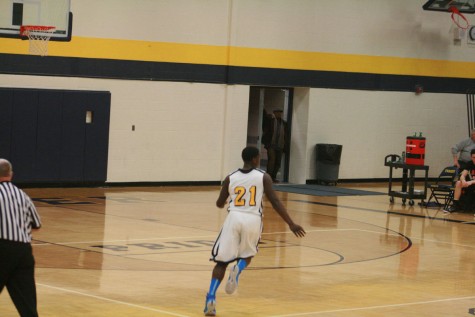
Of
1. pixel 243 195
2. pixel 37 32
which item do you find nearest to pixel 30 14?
pixel 37 32

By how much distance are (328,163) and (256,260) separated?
14.4 m

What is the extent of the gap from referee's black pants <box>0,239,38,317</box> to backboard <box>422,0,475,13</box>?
77.5 feet

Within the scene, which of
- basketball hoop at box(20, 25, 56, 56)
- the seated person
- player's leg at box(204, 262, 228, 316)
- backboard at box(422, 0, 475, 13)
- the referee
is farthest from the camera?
backboard at box(422, 0, 475, 13)

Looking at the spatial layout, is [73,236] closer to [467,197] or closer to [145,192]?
[145,192]

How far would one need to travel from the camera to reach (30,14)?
20219 mm

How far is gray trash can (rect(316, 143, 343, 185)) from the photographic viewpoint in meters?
29.5

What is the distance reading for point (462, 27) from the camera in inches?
1282

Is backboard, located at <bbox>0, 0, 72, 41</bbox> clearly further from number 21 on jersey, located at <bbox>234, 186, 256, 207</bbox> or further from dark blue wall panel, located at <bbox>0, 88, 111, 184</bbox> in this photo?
number 21 on jersey, located at <bbox>234, 186, 256, 207</bbox>

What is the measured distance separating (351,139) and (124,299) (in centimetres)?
1953

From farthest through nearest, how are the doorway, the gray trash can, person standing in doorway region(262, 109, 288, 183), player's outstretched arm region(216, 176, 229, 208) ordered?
1. the doorway
2. the gray trash can
3. person standing in doorway region(262, 109, 288, 183)
4. player's outstretched arm region(216, 176, 229, 208)

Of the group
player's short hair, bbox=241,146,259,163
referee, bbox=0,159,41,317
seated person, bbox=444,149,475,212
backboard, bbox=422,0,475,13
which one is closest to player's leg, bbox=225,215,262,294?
player's short hair, bbox=241,146,259,163

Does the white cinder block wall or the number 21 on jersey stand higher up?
the white cinder block wall

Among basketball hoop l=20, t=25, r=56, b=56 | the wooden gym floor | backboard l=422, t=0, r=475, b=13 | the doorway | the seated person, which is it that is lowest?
the wooden gym floor

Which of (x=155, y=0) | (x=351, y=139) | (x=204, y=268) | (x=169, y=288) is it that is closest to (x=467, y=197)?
(x=351, y=139)
